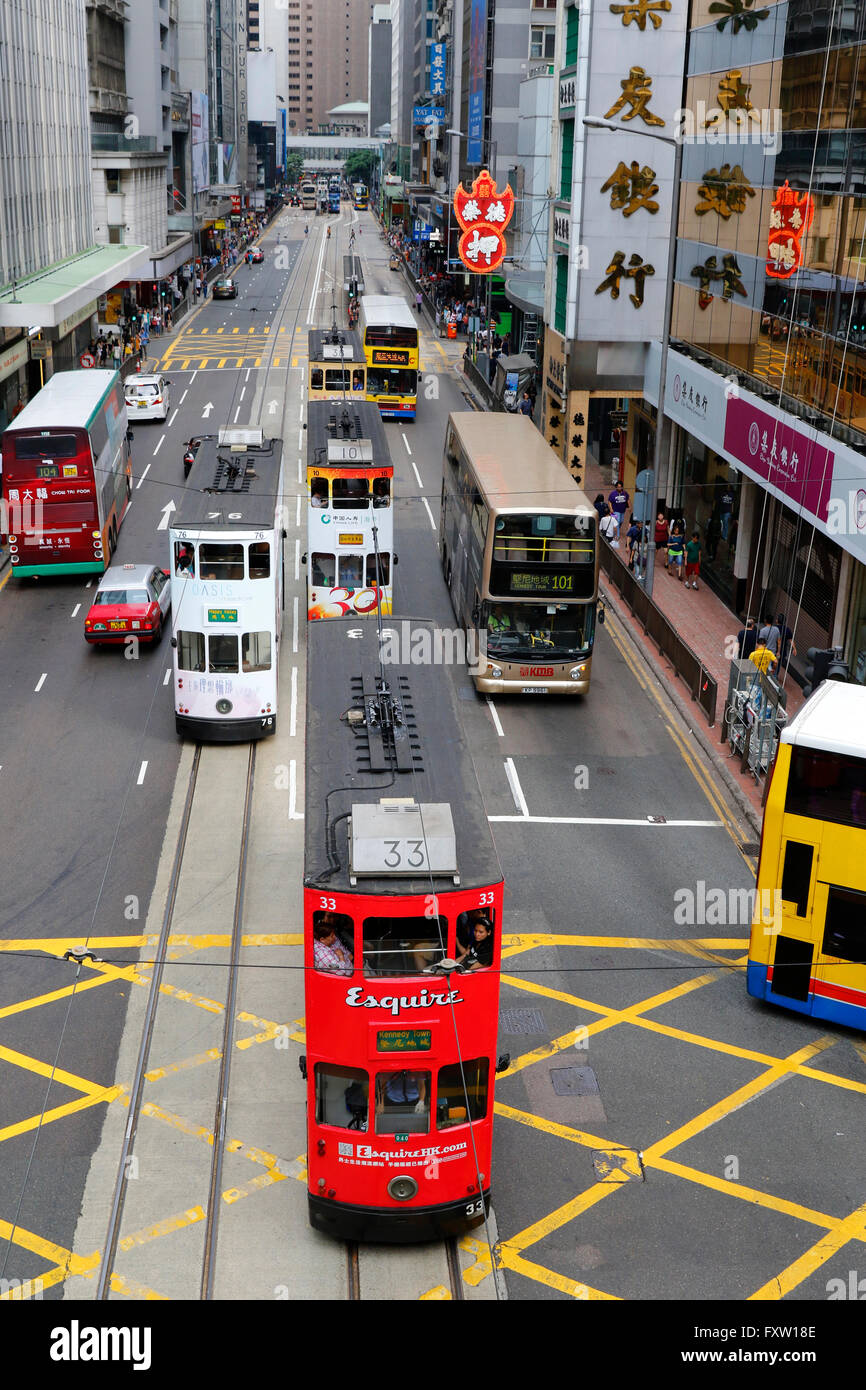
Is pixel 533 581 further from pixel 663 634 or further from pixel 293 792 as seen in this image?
pixel 293 792

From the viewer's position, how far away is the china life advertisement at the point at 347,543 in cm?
2938

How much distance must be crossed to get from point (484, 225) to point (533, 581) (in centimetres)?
2007

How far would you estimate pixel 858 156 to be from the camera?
24.8m

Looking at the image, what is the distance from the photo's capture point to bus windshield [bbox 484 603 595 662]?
1062 inches

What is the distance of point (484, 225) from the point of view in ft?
141

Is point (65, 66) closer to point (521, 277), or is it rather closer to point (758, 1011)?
point (521, 277)

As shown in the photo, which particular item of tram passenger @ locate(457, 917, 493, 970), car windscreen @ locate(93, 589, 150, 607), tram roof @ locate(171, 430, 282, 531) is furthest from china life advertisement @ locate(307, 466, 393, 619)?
tram passenger @ locate(457, 917, 493, 970)

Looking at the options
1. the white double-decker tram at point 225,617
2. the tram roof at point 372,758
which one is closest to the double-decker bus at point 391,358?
the white double-decker tram at point 225,617

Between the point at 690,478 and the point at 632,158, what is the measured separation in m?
9.25

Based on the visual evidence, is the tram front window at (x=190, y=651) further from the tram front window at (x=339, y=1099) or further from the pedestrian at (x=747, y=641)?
the tram front window at (x=339, y=1099)

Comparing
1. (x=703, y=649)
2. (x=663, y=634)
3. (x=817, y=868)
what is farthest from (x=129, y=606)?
(x=817, y=868)

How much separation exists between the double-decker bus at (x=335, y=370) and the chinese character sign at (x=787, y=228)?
19.5 m

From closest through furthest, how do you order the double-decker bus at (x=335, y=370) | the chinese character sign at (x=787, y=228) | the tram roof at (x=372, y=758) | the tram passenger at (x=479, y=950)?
the tram passenger at (x=479, y=950)
the tram roof at (x=372, y=758)
the chinese character sign at (x=787, y=228)
the double-decker bus at (x=335, y=370)

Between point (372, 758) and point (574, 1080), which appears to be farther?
point (574, 1080)
